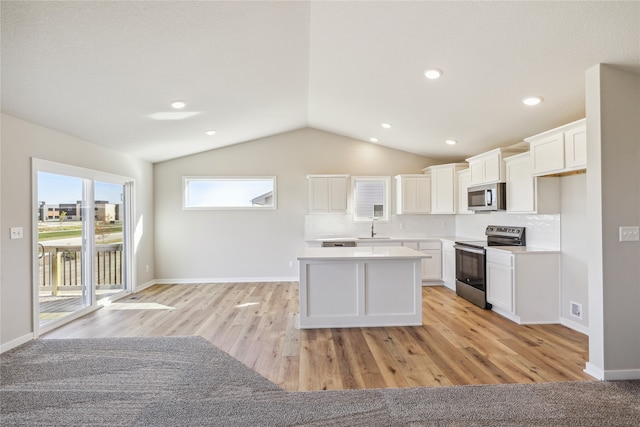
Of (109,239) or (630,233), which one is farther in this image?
(109,239)

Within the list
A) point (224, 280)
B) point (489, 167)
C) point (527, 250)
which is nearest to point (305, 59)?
point (489, 167)

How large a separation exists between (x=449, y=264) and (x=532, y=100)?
303cm

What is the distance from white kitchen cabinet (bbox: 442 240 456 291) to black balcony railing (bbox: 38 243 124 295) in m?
5.44

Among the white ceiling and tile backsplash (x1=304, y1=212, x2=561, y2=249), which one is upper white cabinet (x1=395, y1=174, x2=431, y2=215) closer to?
tile backsplash (x1=304, y1=212, x2=561, y2=249)

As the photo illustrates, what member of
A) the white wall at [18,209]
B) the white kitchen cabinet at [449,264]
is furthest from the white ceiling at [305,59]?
the white kitchen cabinet at [449,264]

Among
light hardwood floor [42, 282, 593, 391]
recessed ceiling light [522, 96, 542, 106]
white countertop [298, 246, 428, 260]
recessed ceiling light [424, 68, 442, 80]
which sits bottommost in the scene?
light hardwood floor [42, 282, 593, 391]

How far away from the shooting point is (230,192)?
6.59 meters

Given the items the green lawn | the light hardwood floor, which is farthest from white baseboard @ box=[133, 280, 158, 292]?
the green lawn

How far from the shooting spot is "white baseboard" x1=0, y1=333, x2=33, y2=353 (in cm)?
318

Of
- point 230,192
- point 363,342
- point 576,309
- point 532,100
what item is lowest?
point 363,342

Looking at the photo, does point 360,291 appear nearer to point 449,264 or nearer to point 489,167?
point 449,264

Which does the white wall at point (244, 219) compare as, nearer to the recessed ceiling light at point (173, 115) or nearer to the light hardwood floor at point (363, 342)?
the light hardwood floor at point (363, 342)

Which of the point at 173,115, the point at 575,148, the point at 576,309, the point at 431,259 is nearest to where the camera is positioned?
the point at 575,148

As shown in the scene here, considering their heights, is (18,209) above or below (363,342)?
above
